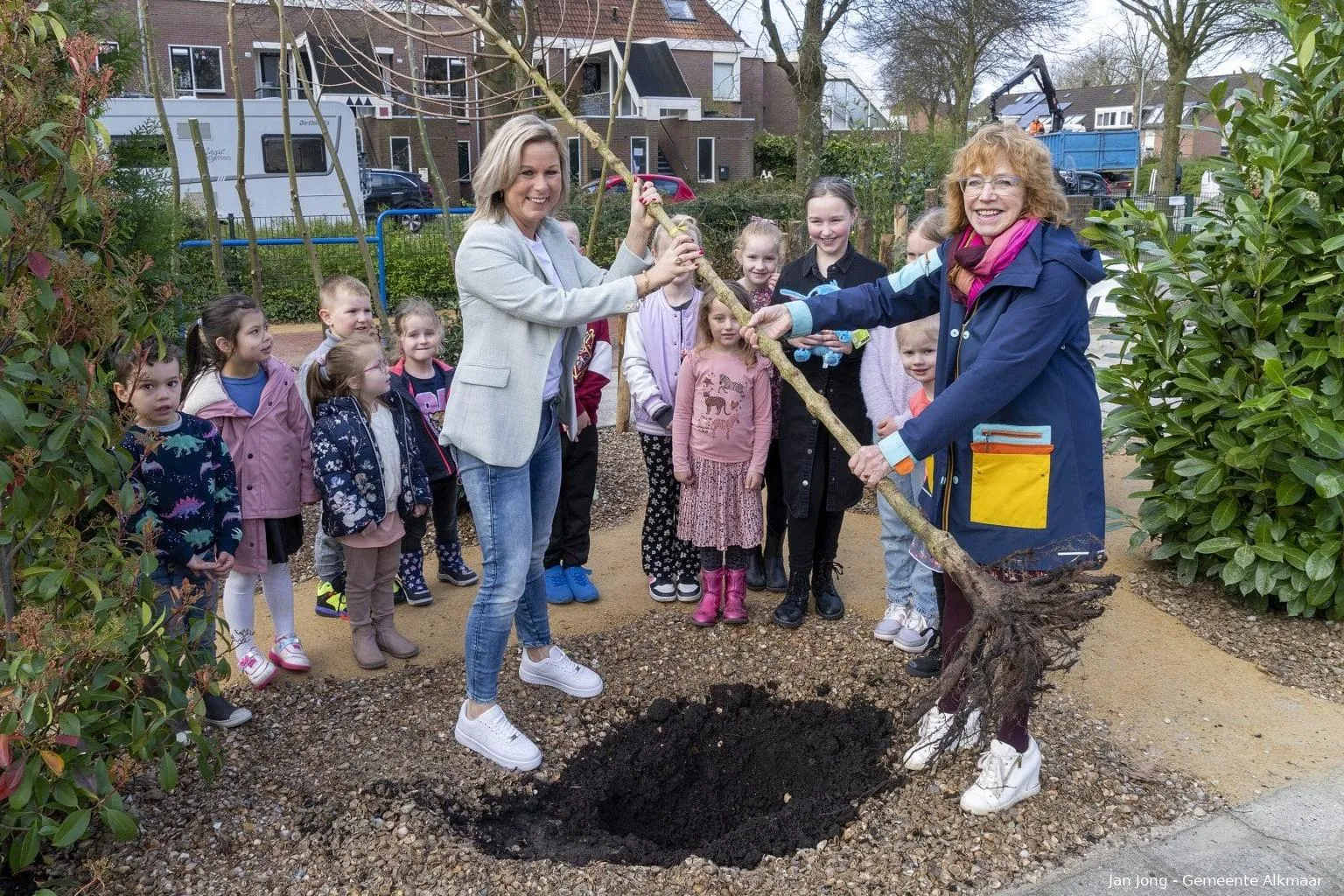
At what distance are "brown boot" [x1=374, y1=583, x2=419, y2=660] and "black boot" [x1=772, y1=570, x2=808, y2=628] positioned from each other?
1496 mm

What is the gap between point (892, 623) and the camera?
4.36 m

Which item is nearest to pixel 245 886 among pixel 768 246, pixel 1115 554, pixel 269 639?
pixel 269 639

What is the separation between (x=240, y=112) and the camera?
5.81 meters

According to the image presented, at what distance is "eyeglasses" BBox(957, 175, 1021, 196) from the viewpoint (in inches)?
110

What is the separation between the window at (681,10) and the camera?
40.2 meters

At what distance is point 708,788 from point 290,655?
1709mm

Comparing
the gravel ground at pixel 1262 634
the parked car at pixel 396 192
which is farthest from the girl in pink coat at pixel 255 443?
the parked car at pixel 396 192

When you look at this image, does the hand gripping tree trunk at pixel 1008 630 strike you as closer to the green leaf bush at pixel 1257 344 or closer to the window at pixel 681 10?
the green leaf bush at pixel 1257 344

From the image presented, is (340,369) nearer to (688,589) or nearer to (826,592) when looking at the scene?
(688,589)

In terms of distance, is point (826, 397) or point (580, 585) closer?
point (826, 397)

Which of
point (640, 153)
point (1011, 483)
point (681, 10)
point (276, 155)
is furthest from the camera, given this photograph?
point (681, 10)

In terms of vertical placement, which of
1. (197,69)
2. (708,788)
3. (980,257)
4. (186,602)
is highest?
(197,69)

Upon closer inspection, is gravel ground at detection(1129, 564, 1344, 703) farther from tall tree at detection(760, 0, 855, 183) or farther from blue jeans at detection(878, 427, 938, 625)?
tall tree at detection(760, 0, 855, 183)

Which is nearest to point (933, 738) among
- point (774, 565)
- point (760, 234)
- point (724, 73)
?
point (774, 565)
